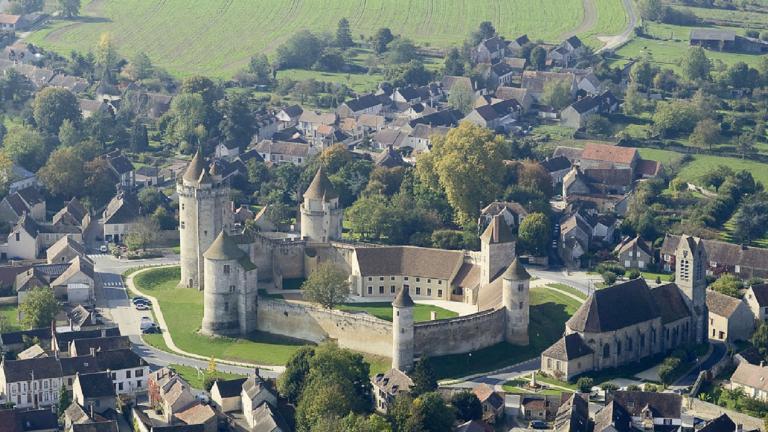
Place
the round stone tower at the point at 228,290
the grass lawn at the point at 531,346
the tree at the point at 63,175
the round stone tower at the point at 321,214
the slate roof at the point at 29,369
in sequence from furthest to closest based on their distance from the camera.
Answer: the tree at the point at 63,175 < the round stone tower at the point at 321,214 < the round stone tower at the point at 228,290 < the grass lawn at the point at 531,346 < the slate roof at the point at 29,369

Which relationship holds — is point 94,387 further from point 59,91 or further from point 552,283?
point 59,91

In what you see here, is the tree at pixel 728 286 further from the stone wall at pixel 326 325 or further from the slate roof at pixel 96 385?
the slate roof at pixel 96 385

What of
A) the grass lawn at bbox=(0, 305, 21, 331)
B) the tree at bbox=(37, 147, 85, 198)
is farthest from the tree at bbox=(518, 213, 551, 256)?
the tree at bbox=(37, 147, 85, 198)

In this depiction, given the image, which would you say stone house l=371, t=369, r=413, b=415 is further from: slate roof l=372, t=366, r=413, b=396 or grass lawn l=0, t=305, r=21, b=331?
grass lawn l=0, t=305, r=21, b=331

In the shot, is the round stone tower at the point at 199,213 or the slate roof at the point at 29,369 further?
the round stone tower at the point at 199,213

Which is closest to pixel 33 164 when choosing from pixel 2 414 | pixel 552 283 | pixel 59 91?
pixel 59 91

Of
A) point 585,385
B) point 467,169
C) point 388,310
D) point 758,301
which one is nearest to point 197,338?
point 388,310

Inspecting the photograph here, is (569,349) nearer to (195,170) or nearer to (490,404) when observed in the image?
(490,404)

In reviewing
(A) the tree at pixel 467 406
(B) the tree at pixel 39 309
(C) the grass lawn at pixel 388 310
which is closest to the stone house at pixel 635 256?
(C) the grass lawn at pixel 388 310

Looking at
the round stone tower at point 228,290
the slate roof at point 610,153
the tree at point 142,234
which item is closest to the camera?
the round stone tower at point 228,290
